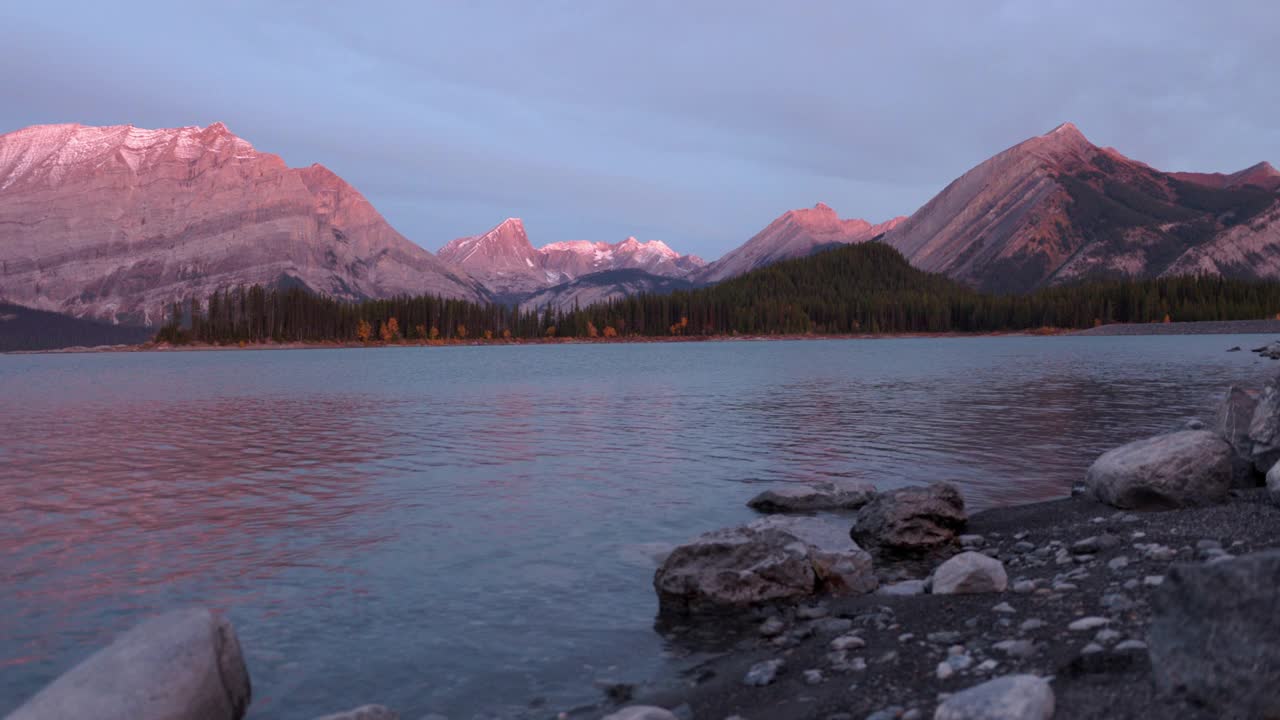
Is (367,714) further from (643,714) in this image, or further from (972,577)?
(972,577)

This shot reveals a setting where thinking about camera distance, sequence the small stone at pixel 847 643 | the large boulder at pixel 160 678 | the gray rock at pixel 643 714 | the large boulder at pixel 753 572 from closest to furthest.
A: 1. the large boulder at pixel 160 678
2. the gray rock at pixel 643 714
3. the small stone at pixel 847 643
4. the large boulder at pixel 753 572

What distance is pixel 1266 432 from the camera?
19719 mm

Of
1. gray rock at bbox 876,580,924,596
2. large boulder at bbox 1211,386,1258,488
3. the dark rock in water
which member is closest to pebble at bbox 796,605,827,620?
gray rock at bbox 876,580,924,596

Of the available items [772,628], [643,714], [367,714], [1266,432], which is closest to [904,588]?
[772,628]

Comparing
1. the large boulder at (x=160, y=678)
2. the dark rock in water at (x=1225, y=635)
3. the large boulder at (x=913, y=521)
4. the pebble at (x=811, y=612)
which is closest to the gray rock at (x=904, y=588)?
the pebble at (x=811, y=612)

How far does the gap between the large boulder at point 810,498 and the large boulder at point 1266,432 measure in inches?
357

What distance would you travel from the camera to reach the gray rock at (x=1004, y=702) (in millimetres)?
7473

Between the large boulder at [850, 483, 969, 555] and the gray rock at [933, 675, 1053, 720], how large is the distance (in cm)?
1058

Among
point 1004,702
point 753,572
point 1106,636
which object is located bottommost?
point 753,572

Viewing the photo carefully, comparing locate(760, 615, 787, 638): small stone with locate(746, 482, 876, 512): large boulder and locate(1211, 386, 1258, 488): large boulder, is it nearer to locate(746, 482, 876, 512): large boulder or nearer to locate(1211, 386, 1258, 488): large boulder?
locate(746, 482, 876, 512): large boulder

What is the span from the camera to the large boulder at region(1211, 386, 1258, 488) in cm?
1914

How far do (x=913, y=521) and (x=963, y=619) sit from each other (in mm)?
7022

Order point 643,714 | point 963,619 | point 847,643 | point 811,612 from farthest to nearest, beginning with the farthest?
point 811,612, point 963,619, point 847,643, point 643,714

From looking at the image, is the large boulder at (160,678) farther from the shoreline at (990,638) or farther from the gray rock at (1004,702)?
the gray rock at (1004,702)
